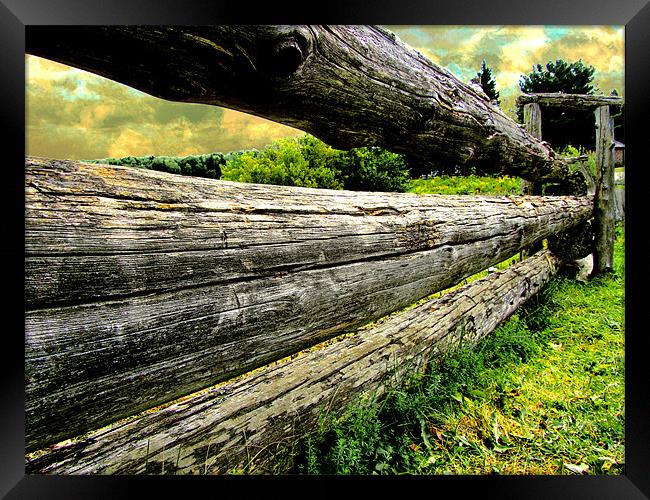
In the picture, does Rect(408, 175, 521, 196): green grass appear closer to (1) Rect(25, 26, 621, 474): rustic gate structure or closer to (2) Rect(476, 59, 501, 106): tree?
(2) Rect(476, 59, 501, 106): tree

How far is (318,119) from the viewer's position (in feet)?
5.32

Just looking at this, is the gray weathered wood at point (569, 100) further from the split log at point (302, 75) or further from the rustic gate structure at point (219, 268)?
the rustic gate structure at point (219, 268)

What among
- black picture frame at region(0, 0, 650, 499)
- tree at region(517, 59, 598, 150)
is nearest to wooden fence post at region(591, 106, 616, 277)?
tree at region(517, 59, 598, 150)

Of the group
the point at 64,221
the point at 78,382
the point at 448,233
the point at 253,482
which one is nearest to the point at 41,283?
the point at 64,221

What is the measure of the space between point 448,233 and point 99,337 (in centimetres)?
178

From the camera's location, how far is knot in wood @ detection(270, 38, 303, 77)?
4.08ft

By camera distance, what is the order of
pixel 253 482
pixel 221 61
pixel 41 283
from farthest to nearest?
pixel 253 482 → pixel 221 61 → pixel 41 283

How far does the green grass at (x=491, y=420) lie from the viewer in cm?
175

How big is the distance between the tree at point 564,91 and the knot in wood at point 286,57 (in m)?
3.59

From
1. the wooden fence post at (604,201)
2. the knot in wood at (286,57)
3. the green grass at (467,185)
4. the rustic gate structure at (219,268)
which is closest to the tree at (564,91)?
the wooden fence post at (604,201)

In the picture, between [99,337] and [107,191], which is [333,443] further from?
[107,191]

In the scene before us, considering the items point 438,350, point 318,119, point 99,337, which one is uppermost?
point 318,119

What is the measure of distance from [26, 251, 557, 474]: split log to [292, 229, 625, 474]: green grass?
11cm

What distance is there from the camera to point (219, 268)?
1223 millimetres
